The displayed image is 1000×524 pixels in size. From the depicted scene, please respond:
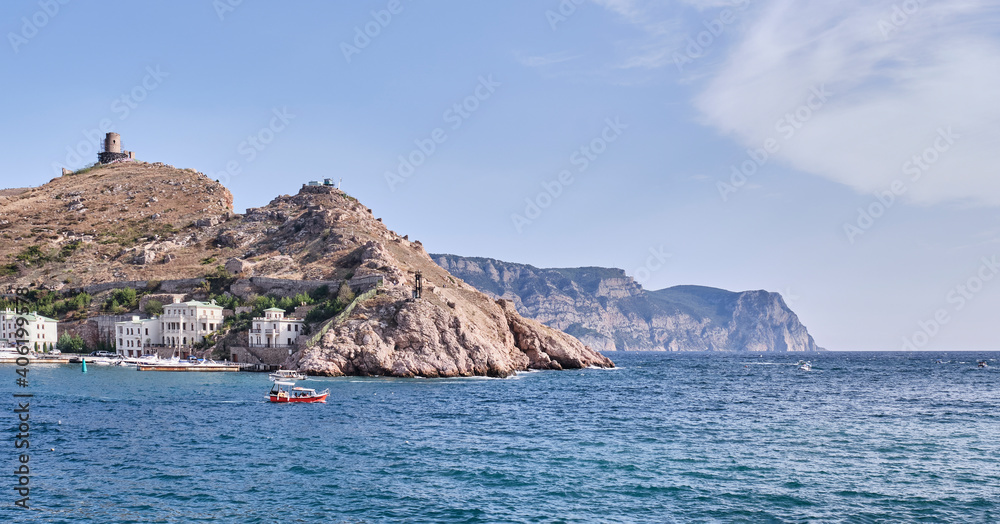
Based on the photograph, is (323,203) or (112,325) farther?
(323,203)

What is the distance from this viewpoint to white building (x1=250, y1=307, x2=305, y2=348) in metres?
100

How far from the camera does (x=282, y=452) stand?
3816cm

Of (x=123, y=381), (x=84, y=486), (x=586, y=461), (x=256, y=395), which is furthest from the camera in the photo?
(x=123, y=381)

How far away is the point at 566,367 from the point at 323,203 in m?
62.8

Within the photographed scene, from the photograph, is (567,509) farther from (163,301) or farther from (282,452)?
(163,301)

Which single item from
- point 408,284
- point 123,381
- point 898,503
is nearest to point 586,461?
point 898,503

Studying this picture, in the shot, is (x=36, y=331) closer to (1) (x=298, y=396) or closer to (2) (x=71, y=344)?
(2) (x=71, y=344)

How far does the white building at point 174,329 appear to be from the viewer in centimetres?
11081

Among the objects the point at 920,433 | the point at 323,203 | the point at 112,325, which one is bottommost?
the point at 920,433

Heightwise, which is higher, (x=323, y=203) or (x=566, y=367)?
A: (x=323, y=203)

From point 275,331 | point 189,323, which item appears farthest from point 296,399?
point 189,323

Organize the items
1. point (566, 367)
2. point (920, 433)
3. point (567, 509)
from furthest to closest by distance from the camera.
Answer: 1. point (566, 367)
2. point (920, 433)
3. point (567, 509)

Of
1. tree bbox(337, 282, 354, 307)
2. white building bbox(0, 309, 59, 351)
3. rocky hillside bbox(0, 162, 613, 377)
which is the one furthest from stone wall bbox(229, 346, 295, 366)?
white building bbox(0, 309, 59, 351)

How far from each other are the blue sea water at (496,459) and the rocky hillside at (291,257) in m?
21.6
